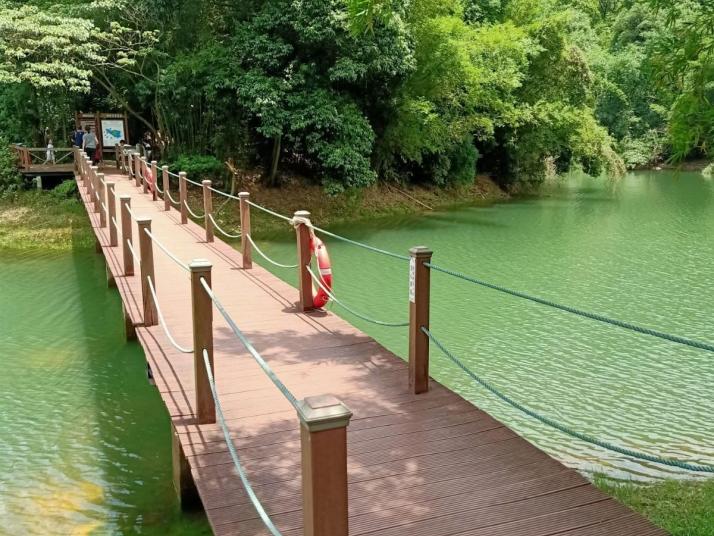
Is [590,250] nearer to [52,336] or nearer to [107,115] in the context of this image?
[52,336]

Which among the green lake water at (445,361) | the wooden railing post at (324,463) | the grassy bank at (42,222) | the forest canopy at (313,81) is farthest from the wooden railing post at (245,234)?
the grassy bank at (42,222)

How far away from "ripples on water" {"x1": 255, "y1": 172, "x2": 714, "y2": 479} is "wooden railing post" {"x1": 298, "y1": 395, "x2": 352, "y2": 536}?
11.3 feet

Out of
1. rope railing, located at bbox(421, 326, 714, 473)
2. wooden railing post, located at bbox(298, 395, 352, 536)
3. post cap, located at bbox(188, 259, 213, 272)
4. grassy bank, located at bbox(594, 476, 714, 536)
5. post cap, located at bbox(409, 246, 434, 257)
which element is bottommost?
grassy bank, located at bbox(594, 476, 714, 536)

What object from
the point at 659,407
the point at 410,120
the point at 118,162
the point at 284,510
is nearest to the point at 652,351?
the point at 659,407

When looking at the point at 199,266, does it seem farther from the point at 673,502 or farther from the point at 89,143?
the point at 89,143

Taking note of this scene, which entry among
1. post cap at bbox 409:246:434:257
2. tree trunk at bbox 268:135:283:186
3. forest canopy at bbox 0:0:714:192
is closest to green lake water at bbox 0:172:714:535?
post cap at bbox 409:246:434:257

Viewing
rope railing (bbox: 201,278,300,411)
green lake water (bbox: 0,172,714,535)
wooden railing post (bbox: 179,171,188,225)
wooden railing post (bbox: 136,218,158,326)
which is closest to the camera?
rope railing (bbox: 201,278,300,411)

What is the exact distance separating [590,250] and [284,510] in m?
13.7

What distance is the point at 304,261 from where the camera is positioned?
6656mm

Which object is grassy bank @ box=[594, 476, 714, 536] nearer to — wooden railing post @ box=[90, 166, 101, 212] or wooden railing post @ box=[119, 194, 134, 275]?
wooden railing post @ box=[119, 194, 134, 275]

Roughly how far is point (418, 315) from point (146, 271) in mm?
3058

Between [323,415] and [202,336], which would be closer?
[323,415]

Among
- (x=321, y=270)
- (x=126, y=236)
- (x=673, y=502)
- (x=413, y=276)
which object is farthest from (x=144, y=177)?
(x=673, y=502)

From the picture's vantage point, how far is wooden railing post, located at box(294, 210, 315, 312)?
260 inches
